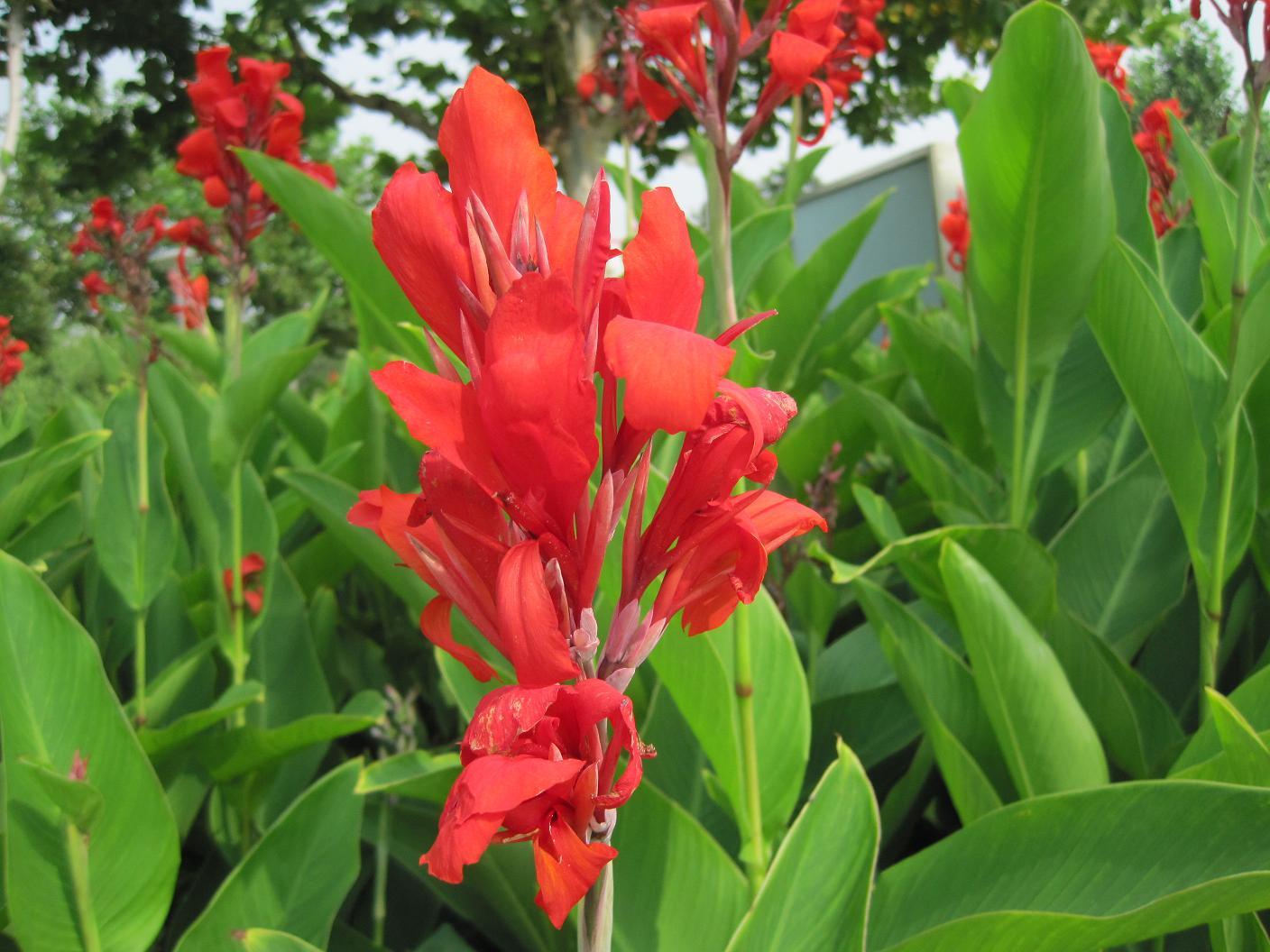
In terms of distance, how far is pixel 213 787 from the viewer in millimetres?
1494

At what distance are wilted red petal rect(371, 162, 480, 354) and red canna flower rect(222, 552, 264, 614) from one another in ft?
3.75

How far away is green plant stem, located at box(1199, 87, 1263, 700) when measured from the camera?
1.06 metres

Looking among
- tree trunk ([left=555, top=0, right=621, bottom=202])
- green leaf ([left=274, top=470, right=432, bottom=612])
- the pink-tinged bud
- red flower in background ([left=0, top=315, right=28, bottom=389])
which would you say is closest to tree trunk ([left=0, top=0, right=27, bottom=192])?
red flower in background ([left=0, top=315, right=28, bottom=389])

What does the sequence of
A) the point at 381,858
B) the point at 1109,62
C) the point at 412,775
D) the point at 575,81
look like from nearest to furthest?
the point at 412,775 < the point at 381,858 < the point at 1109,62 < the point at 575,81

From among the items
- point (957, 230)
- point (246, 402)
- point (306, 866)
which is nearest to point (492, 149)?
point (306, 866)

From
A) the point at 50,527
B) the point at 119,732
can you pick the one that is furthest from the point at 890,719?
the point at 50,527

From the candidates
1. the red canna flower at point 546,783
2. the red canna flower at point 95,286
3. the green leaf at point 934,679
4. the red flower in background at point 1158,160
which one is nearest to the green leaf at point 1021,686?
the green leaf at point 934,679

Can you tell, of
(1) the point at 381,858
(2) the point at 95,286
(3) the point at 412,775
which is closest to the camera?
(3) the point at 412,775

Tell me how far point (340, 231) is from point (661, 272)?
0.93 metres

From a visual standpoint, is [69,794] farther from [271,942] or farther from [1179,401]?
[1179,401]

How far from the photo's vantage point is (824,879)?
0.74 meters

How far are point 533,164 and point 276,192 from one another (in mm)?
957

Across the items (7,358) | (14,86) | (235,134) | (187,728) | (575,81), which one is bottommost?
(187,728)

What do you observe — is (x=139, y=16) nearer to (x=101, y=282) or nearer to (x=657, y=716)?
(x=101, y=282)
